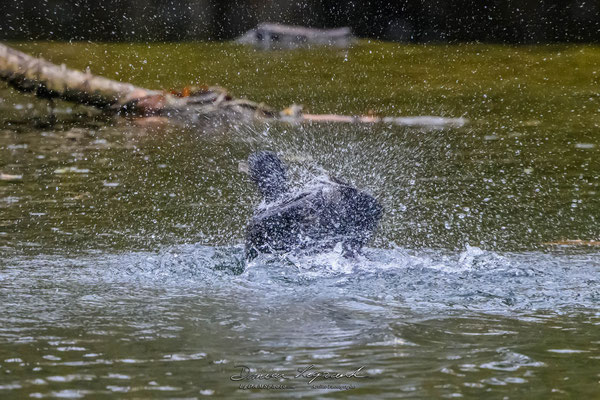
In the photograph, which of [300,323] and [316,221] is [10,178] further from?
[300,323]

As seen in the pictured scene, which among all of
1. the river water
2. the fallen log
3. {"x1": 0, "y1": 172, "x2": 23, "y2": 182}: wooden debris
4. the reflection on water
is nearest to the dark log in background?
the river water

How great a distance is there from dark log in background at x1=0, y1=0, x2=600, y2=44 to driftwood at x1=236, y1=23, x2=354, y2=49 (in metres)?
0.21

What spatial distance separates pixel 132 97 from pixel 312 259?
25.9ft

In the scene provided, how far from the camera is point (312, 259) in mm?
5695

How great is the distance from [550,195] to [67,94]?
6867 mm

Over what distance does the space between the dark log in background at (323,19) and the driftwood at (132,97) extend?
3325 millimetres

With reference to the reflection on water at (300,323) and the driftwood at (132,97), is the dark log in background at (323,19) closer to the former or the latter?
the driftwood at (132,97)

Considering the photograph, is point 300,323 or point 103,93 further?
point 103,93

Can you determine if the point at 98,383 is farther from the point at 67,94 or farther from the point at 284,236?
the point at 67,94

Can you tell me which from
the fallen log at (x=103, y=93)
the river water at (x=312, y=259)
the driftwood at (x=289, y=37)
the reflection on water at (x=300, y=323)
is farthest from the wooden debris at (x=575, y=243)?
the driftwood at (x=289, y=37)

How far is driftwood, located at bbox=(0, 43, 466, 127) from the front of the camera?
1249 centimetres

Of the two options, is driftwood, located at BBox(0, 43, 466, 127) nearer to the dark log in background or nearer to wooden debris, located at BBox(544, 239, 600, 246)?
the dark log in background

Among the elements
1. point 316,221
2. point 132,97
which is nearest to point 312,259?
point 316,221

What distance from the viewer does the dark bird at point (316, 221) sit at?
5.71 m
